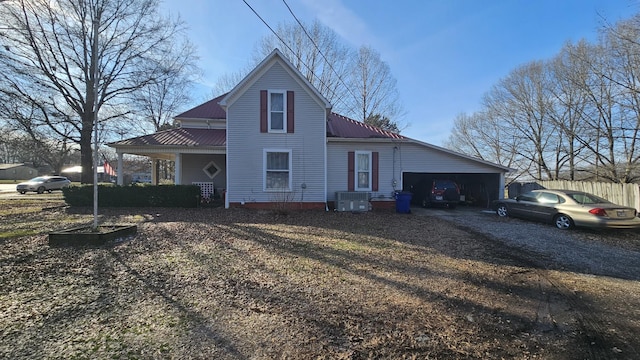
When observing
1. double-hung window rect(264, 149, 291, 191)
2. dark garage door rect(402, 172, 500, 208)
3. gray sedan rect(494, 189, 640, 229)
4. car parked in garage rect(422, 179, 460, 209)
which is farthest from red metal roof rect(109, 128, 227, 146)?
gray sedan rect(494, 189, 640, 229)

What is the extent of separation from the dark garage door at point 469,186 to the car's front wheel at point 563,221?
17.5 ft

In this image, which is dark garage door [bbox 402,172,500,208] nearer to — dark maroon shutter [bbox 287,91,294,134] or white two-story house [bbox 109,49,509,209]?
white two-story house [bbox 109,49,509,209]

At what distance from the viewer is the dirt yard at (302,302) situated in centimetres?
302

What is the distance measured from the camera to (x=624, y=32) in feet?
51.8

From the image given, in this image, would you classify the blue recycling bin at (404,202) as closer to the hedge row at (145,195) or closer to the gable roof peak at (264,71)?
the gable roof peak at (264,71)

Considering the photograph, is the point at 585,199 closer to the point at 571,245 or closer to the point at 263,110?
the point at 571,245

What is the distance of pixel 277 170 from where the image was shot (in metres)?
13.6

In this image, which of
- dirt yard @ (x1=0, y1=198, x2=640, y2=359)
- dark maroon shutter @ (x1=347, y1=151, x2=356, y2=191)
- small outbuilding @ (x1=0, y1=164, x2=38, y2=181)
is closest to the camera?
dirt yard @ (x1=0, y1=198, x2=640, y2=359)

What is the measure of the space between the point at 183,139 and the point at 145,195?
3.32 meters

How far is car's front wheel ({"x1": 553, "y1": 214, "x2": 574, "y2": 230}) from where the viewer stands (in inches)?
400

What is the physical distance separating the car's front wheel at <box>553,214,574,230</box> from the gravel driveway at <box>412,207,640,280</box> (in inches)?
8.2

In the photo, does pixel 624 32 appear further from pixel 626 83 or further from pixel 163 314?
Result: pixel 163 314

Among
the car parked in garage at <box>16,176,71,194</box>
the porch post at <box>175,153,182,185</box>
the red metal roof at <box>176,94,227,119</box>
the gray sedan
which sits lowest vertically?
the gray sedan

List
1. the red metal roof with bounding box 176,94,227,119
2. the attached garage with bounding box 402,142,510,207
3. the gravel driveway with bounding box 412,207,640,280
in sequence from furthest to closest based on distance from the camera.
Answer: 1. the red metal roof with bounding box 176,94,227,119
2. the attached garage with bounding box 402,142,510,207
3. the gravel driveway with bounding box 412,207,640,280
